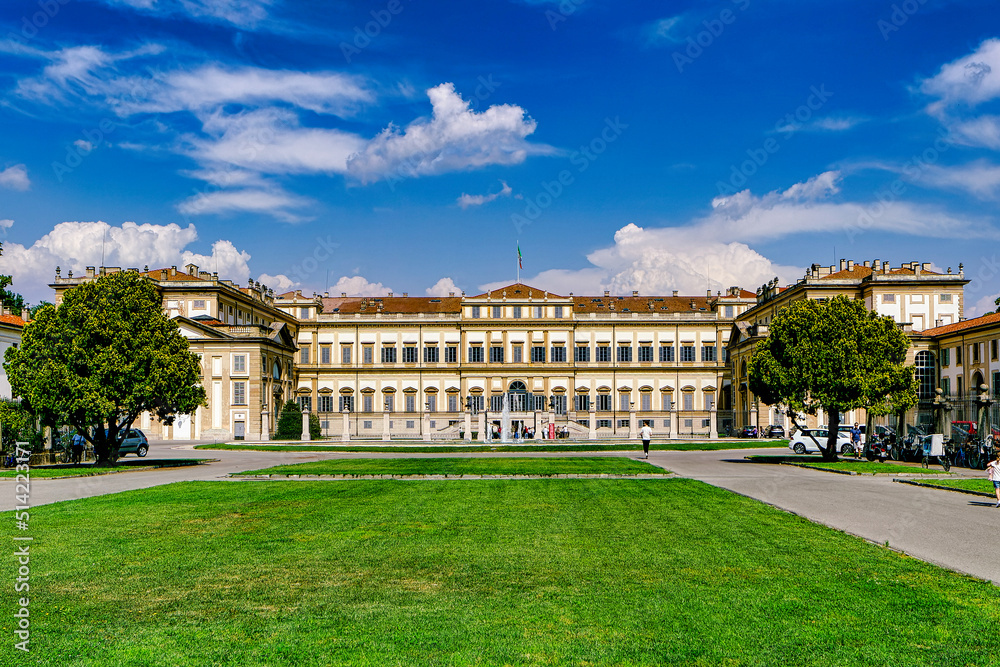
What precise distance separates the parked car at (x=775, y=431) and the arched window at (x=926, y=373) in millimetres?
11385

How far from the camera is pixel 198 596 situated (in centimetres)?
878

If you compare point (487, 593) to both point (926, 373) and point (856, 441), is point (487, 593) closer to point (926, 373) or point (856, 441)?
point (856, 441)

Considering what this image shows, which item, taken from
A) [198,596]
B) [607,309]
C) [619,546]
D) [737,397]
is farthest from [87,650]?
[607,309]

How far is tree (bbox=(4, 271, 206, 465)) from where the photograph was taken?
98.6 feet

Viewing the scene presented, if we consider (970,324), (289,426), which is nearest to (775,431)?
(970,324)

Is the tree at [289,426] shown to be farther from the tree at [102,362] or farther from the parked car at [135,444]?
the tree at [102,362]

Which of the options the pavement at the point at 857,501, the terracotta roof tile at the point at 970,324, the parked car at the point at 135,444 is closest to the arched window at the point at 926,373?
the terracotta roof tile at the point at 970,324

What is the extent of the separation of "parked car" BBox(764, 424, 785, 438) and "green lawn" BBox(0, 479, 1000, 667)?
2265 inches

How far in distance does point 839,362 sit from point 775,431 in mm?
39626

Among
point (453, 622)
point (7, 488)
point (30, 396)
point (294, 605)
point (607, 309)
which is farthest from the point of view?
point (607, 309)

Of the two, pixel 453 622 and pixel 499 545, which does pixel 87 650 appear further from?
pixel 499 545

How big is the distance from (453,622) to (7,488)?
1983cm

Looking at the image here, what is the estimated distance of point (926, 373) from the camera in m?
63.0

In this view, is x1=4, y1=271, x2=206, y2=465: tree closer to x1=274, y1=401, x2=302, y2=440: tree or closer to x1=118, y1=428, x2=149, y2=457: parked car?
x1=118, y1=428, x2=149, y2=457: parked car
